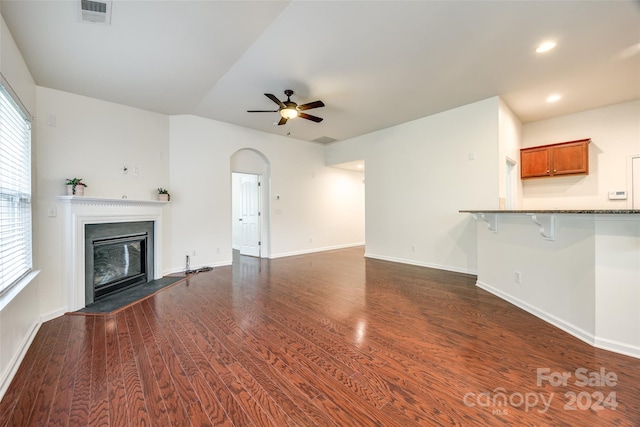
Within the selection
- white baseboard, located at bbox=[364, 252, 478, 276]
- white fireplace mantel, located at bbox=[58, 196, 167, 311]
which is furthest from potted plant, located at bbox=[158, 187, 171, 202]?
white baseboard, located at bbox=[364, 252, 478, 276]

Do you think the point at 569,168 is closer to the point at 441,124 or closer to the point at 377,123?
the point at 441,124

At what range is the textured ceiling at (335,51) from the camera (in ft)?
7.74

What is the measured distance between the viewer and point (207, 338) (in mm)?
2354

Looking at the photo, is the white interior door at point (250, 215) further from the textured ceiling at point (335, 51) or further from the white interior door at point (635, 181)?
the white interior door at point (635, 181)

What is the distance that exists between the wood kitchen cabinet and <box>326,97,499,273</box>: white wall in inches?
57.8

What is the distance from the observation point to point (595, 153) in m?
4.73

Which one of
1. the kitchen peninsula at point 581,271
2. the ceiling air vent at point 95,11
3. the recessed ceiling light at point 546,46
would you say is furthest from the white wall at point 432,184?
the ceiling air vent at point 95,11

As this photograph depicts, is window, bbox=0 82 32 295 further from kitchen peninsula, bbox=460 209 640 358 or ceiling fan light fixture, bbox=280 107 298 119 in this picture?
kitchen peninsula, bbox=460 209 640 358

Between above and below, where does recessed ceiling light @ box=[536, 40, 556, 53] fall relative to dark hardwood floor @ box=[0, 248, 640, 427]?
above

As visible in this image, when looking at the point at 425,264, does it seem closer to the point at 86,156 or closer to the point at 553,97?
the point at 553,97

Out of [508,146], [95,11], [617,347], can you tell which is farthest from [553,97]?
[95,11]

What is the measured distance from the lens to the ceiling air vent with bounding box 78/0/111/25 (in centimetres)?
212

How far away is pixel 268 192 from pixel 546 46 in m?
5.33

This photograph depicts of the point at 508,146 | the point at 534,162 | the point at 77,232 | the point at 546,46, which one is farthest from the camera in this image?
the point at 534,162
